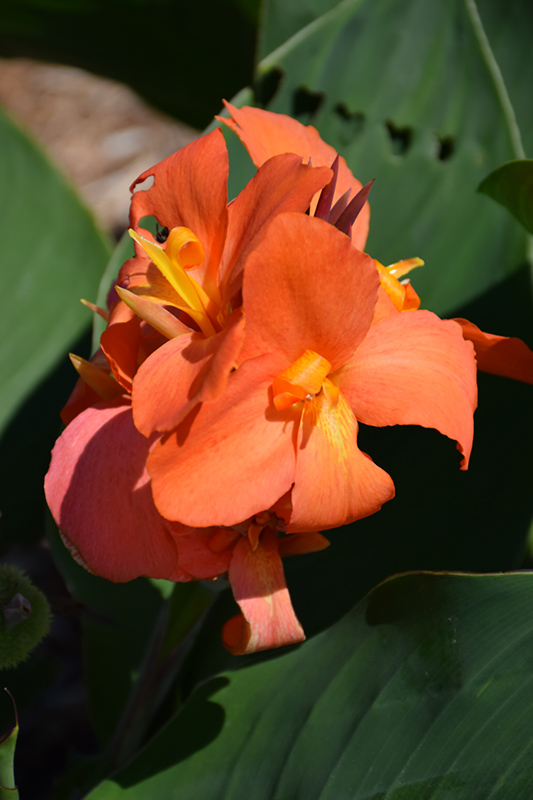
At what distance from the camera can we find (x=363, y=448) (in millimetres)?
746

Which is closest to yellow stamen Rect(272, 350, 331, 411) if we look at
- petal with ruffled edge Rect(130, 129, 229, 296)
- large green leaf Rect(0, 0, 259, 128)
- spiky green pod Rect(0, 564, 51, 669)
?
petal with ruffled edge Rect(130, 129, 229, 296)

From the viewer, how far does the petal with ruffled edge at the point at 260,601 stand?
47cm

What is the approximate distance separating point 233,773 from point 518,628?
0.94 ft

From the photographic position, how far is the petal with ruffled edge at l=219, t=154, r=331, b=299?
404 millimetres

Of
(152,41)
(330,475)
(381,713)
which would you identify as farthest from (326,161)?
(152,41)

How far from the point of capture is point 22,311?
3.48ft

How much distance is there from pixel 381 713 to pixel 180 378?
0.32 metres

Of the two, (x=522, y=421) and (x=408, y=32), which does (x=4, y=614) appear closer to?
(x=522, y=421)

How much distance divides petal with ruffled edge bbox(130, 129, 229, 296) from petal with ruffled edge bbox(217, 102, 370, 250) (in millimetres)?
25

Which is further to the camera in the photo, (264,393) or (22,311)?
(22,311)

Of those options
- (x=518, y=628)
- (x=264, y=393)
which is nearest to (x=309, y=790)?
(x=518, y=628)

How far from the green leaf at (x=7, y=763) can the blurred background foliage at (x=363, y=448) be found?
14 centimetres

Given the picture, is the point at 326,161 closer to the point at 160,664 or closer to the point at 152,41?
the point at 160,664

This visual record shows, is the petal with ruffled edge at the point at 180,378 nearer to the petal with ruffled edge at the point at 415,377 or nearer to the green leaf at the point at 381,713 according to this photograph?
the petal with ruffled edge at the point at 415,377
